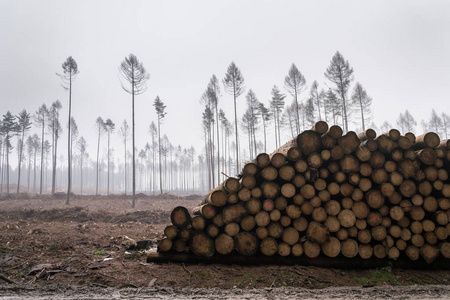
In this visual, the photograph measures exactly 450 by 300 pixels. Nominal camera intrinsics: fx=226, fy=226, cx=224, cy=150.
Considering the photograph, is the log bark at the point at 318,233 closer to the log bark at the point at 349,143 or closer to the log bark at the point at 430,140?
the log bark at the point at 349,143

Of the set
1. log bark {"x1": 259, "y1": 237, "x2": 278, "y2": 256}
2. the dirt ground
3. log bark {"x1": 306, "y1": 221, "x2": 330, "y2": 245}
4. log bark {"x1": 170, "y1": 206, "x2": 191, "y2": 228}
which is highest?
log bark {"x1": 170, "y1": 206, "x2": 191, "y2": 228}

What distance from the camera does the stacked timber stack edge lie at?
14.6 ft

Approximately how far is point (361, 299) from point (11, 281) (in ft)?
18.2

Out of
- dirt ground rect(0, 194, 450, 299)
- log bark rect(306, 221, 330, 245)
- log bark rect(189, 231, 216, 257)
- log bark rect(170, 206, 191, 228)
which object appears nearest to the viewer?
dirt ground rect(0, 194, 450, 299)

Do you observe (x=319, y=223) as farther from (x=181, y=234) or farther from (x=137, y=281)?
(x=137, y=281)

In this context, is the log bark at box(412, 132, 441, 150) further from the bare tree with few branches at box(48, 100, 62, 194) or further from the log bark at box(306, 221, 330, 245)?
the bare tree with few branches at box(48, 100, 62, 194)

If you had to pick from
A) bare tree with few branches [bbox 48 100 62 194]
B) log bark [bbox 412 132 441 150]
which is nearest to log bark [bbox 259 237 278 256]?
log bark [bbox 412 132 441 150]

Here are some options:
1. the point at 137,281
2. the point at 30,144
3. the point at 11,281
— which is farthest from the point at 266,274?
the point at 30,144

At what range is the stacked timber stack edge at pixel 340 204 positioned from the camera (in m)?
4.44

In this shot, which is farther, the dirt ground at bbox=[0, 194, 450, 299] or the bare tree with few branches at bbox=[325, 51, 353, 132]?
the bare tree with few branches at bbox=[325, 51, 353, 132]

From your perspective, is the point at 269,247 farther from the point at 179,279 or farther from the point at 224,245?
the point at 179,279

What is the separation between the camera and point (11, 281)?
3777 mm

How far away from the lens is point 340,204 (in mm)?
4555

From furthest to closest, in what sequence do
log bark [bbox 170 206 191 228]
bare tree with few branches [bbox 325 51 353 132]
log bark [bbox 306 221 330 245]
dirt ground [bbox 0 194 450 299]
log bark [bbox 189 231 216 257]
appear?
bare tree with few branches [bbox 325 51 353 132]
log bark [bbox 170 206 191 228]
log bark [bbox 189 231 216 257]
log bark [bbox 306 221 330 245]
dirt ground [bbox 0 194 450 299]
